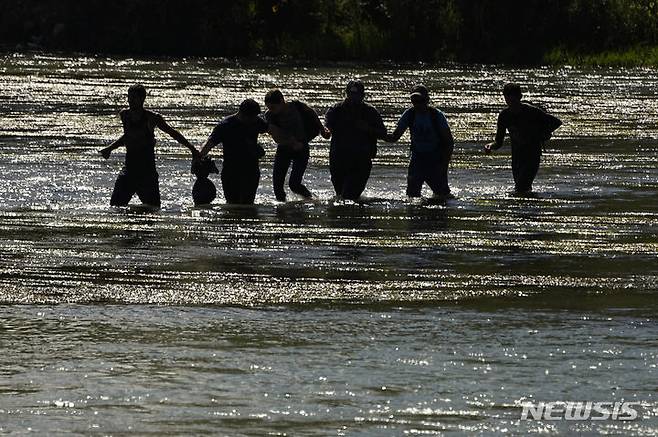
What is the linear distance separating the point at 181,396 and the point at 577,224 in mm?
8624

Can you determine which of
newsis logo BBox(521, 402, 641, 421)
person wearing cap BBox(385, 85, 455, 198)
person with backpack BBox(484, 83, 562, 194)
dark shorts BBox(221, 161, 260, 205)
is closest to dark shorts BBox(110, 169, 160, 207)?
dark shorts BBox(221, 161, 260, 205)

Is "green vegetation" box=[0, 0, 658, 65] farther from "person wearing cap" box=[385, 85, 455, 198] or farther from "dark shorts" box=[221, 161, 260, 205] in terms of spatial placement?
"dark shorts" box=[221, 161, 260, 205]

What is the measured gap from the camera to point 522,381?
9.98 metres

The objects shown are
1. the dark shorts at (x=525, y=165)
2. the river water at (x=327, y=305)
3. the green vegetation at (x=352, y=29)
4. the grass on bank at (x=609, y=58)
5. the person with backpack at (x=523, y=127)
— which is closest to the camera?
the river water at (x=327, y=305)

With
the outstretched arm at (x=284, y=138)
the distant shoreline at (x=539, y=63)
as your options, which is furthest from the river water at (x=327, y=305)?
the distant shoreline at (x=539, y=63)

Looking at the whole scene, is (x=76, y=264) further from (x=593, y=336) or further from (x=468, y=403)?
(x=468, y=403)

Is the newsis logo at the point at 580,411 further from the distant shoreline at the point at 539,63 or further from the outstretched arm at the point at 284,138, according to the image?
the distant shoreline at the point at 539,63

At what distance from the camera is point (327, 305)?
494 inches

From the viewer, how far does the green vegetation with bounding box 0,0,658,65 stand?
6456cm

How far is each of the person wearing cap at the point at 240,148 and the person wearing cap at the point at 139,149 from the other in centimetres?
40

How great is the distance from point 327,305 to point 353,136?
6654mm

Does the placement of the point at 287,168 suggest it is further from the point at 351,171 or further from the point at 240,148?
the point at 240,148

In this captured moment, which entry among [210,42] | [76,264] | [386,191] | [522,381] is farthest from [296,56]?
[522,381]

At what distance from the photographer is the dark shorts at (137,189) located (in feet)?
59.6
